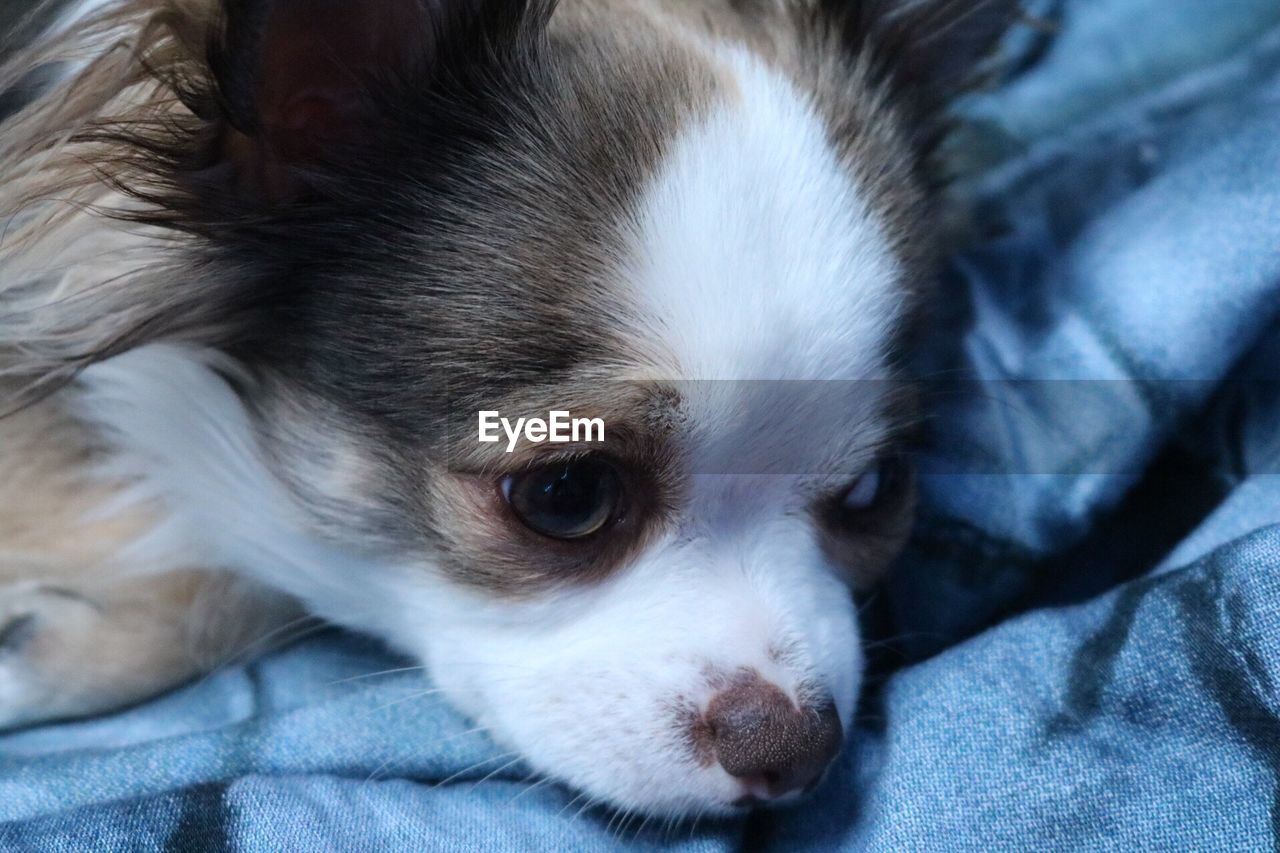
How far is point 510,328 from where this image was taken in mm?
1160

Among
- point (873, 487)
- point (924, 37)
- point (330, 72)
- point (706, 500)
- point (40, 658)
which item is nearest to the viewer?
point (330, 72)

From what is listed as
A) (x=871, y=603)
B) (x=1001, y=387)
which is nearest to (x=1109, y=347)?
(x=1001, y=387)

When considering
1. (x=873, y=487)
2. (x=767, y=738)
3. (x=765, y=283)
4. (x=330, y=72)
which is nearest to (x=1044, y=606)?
(x=873, y=487)

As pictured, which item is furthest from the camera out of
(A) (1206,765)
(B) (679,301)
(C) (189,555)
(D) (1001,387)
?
(D) (1001,387)

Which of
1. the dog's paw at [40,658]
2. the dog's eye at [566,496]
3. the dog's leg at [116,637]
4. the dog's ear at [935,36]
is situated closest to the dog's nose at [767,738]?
the dog's eye at [566,496]

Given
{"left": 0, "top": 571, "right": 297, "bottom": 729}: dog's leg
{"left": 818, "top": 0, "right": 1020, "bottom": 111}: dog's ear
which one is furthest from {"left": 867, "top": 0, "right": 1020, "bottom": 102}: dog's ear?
{"left": 0, "top": 571, "right": 297, "bottom": 729}: dog's leg

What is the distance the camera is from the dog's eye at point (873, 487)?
4.68 feet

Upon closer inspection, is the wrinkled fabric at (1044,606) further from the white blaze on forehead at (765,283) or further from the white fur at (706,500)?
the white blaze on forehead at (765,283)

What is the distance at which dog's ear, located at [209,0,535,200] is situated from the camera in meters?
1.08

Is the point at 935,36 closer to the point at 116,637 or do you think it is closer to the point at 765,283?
the point at 765,283

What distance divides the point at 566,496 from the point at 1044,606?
2.28 ft

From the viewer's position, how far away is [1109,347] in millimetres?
1580

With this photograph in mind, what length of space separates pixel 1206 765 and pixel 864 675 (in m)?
0.43

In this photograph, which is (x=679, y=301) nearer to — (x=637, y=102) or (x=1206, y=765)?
(x=637, y=102)
